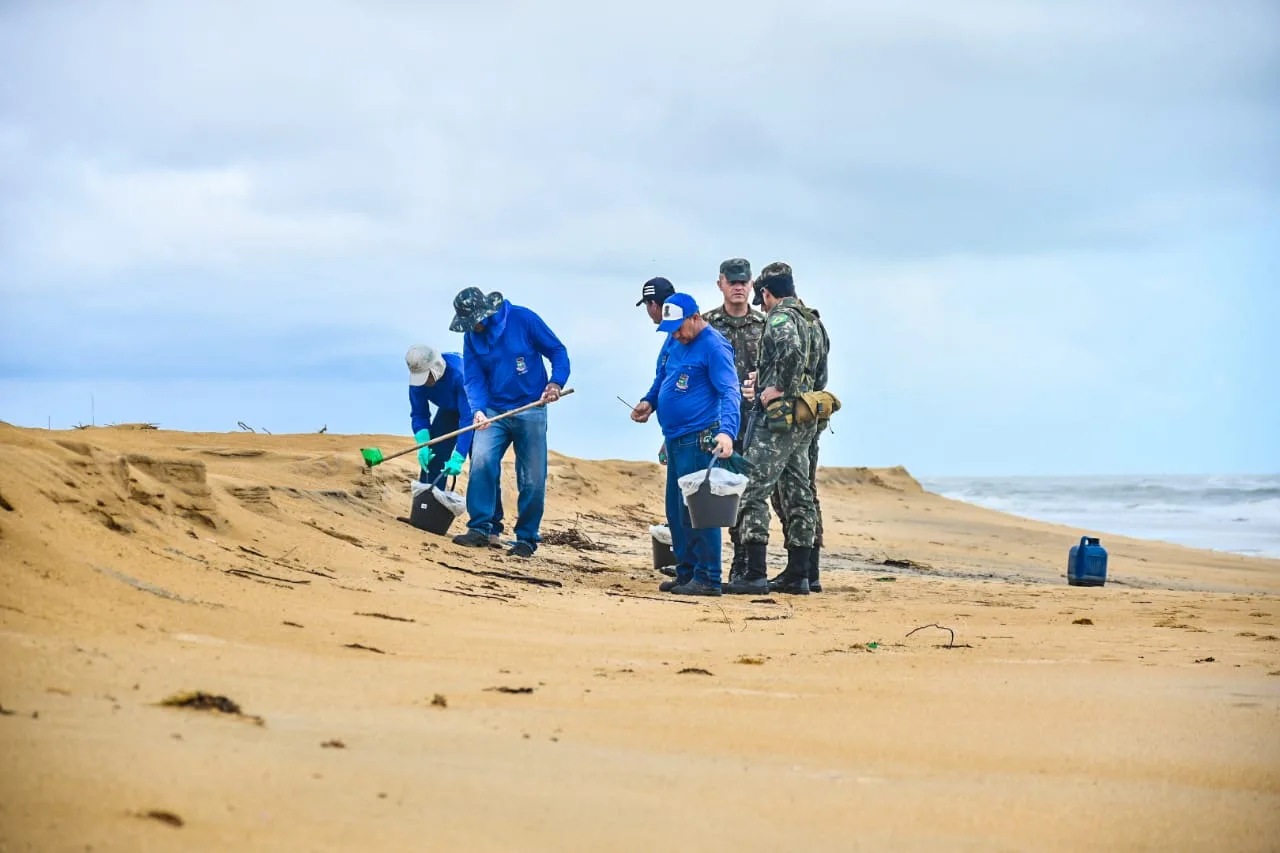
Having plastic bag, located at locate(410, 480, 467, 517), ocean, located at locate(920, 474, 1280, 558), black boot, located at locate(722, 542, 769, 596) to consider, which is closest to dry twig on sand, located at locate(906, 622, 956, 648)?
black boot, located at locate(722, 542, 769, 596)

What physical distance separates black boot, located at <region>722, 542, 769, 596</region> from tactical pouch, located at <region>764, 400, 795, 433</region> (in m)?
0.78

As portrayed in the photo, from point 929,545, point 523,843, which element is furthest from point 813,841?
point 929,545

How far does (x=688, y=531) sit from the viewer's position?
8266 millimetres

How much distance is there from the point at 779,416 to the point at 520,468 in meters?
2.39

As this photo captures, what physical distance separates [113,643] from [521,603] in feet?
9.97

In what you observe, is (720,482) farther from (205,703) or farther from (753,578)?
(205,703)

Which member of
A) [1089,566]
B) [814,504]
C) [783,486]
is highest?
[783,486]

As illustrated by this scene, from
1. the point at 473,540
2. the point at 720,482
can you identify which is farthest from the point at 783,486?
the point at 473,540

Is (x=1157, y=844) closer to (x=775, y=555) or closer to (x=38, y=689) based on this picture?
(x=38, y=689)

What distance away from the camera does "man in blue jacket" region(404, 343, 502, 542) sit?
1055 cm

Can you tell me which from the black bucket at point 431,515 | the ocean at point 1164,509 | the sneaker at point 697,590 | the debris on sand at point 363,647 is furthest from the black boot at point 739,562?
the ocean at point 1164,509

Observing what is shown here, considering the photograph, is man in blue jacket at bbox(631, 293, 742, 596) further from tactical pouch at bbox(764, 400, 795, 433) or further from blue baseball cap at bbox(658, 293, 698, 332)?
tactical pouch at bbox(764, 400, 795, 433)

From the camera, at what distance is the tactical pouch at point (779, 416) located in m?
8.30

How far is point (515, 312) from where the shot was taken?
9.70m
